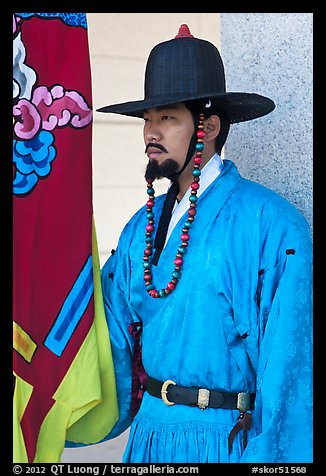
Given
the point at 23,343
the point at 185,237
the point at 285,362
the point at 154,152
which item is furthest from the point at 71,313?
the point at 285,362

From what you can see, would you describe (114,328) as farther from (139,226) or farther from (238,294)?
(238,294)

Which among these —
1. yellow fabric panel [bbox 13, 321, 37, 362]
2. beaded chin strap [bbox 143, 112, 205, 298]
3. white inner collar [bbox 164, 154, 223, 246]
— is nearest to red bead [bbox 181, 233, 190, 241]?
beaded chin strap [bbox 143, 112, 205, 298]

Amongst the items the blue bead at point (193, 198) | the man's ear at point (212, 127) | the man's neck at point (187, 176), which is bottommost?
the blue bead at point (193, 198)

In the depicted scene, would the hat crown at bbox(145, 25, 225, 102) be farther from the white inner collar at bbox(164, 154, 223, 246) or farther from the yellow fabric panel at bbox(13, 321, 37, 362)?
the yellow fabric panel at bbox(13, 321, 37, 362)

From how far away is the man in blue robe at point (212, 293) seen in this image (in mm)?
1876

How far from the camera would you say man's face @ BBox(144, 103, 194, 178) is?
80.7 inches

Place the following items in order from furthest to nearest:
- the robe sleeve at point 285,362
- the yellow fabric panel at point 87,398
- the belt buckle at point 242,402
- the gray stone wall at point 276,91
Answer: the gray stone wall at point 276,91
the yellow fabric panel at point 87,398
the belt buckle at point 242,402
the robe sleeve at point 285,362

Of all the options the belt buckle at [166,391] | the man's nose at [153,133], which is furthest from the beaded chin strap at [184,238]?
the belt buckle at [166,391]

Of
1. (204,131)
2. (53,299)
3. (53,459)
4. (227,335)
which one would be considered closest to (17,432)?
(53,459)

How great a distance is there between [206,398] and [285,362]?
24 centimetres

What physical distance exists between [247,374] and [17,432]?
0.60 m

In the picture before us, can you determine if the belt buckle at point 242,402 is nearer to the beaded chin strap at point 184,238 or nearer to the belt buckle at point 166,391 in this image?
the belt buckle at point 166,391

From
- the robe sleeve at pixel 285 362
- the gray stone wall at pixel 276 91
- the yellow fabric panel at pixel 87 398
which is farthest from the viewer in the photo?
the gray stone wall at pixel 276 91

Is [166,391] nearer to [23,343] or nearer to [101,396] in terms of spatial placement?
A: [101,396]
